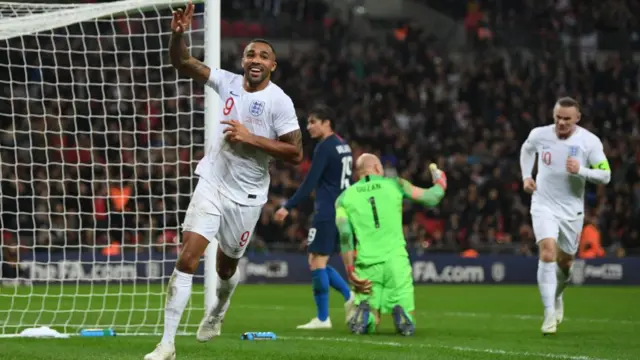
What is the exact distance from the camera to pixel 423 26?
32156 millimetres

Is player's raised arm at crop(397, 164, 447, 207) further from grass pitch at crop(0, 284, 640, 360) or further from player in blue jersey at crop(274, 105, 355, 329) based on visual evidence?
grass pitch at crop(0, 284, 640, 360)

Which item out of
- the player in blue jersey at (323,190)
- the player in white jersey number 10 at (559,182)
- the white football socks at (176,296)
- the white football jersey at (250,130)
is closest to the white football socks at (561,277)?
the player in white jersey number 10 at (559,182)

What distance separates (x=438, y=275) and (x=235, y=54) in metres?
8.73

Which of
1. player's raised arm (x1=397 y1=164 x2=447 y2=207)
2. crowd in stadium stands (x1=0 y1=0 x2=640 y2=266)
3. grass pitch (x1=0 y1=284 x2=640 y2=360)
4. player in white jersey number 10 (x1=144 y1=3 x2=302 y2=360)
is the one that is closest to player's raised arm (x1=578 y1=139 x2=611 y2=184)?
player's raised arm (x1=397 y1=164 x2=447 y2=207)

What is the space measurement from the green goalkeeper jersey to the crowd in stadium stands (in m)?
9.92

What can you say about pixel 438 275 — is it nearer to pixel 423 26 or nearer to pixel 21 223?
pixel 21 223

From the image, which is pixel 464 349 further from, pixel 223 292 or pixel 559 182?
pixel 559 182

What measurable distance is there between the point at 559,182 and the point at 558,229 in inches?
19.6

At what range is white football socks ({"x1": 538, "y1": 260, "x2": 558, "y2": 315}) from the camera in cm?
1126

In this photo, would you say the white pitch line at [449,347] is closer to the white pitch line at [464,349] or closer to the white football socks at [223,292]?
the white pitch line at [464,349]

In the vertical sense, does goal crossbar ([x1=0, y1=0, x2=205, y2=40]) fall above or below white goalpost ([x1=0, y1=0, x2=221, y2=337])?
above

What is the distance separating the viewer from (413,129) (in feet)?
94.5

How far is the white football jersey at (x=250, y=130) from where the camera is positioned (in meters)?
8.25

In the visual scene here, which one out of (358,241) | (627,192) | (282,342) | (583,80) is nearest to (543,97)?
(583,80)
